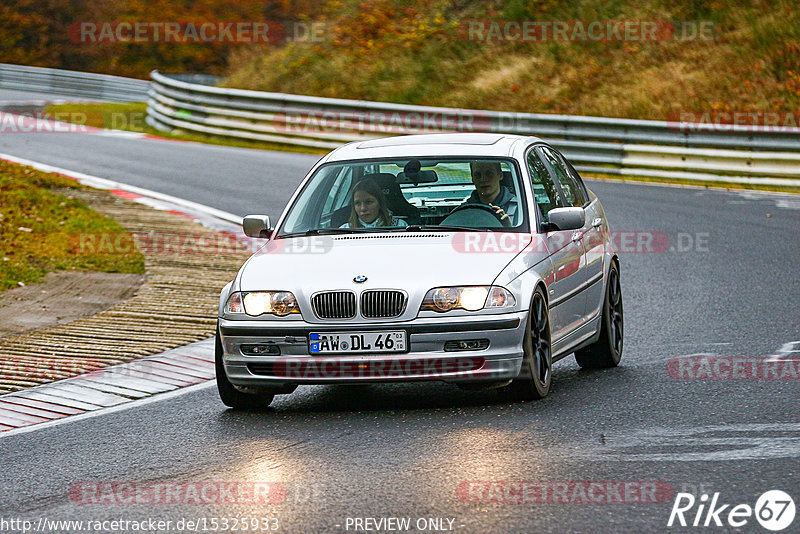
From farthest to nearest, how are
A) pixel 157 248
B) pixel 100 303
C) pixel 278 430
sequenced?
1. pixel 157 248
2. pixel 100 303
3. pixel 278 430

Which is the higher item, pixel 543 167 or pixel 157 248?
pixel 543 167

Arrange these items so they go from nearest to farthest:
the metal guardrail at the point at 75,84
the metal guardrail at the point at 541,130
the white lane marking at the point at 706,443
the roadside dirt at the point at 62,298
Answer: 1. the white lane marking at the point at 706,443
2. the roadside dirt at the point at 62,298
3. the metal guardrail at the point at 541,130
4. the metal guardrail at the point at 75,84

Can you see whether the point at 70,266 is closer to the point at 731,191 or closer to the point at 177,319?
the point at 177,319

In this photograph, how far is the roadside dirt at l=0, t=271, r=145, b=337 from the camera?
11.3 metres

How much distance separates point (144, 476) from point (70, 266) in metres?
7.52

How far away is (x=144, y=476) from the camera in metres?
6.61

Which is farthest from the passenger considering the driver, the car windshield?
the driver

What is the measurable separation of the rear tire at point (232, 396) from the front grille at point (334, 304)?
0.75 m

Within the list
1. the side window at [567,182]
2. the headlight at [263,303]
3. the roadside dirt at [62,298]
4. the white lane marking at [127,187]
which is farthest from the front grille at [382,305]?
the white lane marking at [127,187]

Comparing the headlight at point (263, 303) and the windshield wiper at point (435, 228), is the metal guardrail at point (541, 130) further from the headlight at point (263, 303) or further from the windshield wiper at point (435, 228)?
the headlight at point (263, 303)

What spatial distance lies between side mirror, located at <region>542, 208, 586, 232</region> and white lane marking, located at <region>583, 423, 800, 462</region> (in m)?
1.71

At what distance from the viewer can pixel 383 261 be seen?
7.86 m

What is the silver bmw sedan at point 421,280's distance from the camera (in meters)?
7.62

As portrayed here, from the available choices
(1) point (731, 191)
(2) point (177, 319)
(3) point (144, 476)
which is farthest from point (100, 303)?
(1) point (731, 191)
